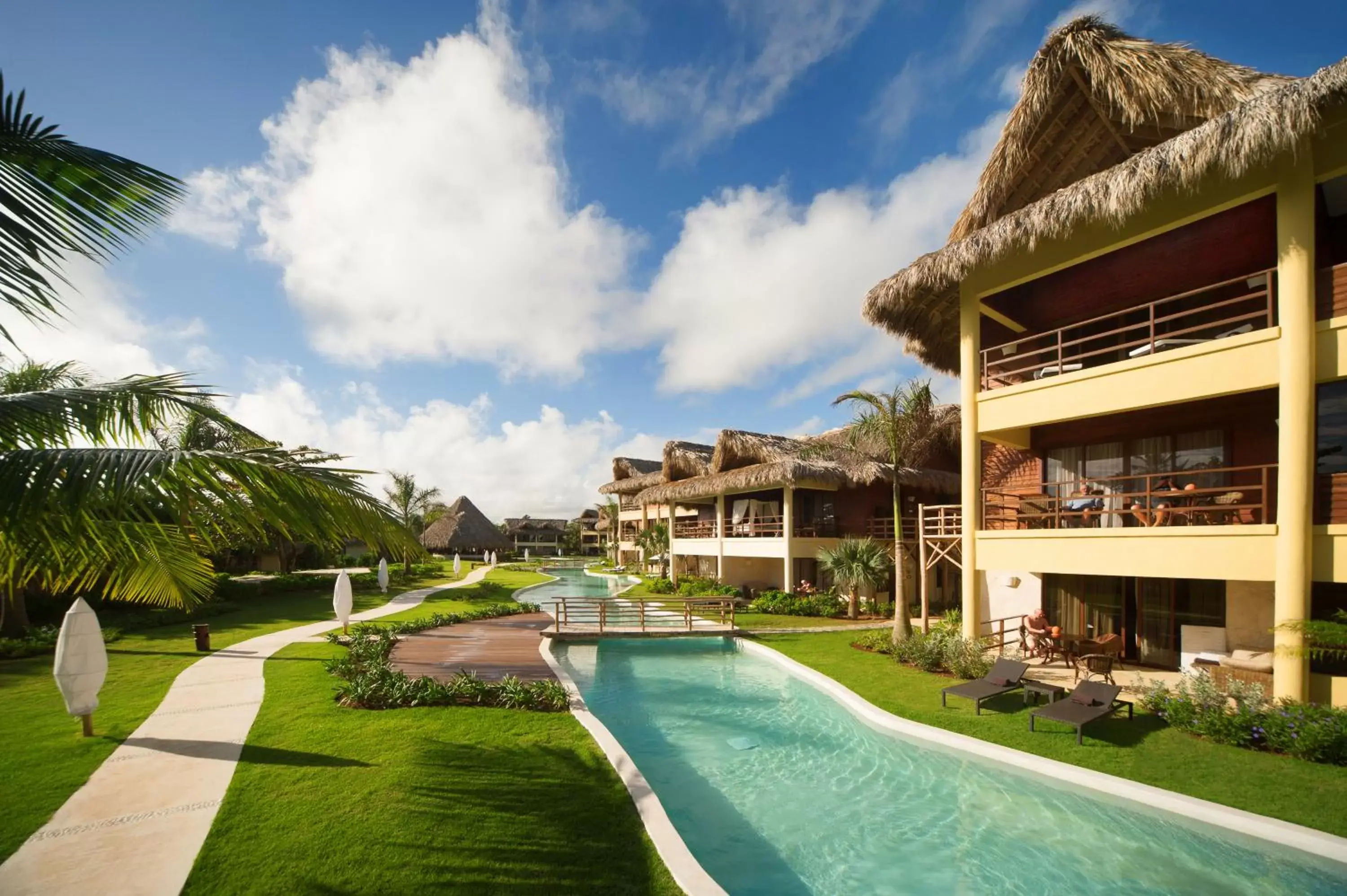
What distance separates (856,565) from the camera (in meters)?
16.9

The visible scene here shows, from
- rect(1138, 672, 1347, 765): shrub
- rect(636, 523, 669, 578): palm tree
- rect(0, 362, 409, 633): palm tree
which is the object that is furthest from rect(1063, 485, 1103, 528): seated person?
rect(636, 523, 669, 578): palm tree

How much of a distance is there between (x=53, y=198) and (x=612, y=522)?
48649mm

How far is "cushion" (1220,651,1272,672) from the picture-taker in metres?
8.34

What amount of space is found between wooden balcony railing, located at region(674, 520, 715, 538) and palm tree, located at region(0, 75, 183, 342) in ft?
71.4

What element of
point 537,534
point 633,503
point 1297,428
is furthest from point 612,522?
point 1297,428

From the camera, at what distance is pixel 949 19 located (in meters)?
9.76

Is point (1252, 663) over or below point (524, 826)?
over

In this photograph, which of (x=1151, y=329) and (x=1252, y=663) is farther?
(x=1151, y=329)

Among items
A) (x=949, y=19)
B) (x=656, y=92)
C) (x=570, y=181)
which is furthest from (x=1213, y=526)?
(x=570, y=181)

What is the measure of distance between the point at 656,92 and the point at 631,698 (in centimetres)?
1077

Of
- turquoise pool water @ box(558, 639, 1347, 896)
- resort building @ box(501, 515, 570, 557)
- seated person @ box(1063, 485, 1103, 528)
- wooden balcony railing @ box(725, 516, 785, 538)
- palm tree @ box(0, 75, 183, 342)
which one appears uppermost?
palm tree @ box(0, 75, 183, 342)

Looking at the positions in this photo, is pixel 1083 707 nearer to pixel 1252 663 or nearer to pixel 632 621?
pixel 1252 663

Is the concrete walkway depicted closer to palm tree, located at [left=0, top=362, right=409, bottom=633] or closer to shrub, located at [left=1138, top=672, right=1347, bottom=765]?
palm tree, located at [left=0, top=362, right=409, bottom=633]

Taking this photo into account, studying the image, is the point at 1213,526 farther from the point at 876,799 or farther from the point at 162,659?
the point at 162,659
